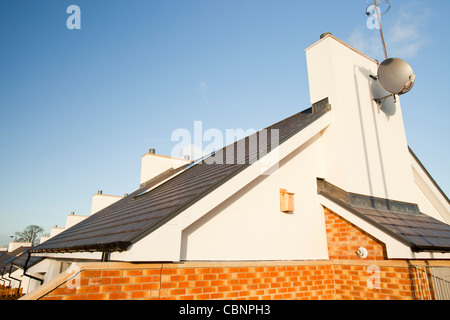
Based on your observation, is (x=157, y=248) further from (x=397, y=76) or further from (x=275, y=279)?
(x=397, y=76)

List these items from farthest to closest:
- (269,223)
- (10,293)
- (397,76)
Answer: (10,293), (397,76), (269,223)

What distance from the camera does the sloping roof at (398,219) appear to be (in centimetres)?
454

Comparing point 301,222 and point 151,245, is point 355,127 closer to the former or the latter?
point 301,222

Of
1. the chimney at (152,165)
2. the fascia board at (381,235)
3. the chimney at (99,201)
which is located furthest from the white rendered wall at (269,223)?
the chimney at (99,201)

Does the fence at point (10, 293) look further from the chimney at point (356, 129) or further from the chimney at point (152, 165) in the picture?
the chimney at point (356, 129)

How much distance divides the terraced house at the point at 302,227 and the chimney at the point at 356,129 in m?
0.03

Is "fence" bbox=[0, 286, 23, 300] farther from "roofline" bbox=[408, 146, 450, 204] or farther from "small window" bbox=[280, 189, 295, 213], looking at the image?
"roofline" bbox=[408, 146, 450, 204]

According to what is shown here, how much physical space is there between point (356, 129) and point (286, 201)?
267cm

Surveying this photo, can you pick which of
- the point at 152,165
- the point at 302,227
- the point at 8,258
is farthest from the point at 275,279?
the point at 8,258

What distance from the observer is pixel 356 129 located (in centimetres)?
637

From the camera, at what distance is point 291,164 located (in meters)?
5.66
